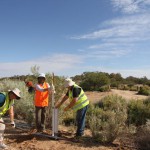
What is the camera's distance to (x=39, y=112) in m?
9.31

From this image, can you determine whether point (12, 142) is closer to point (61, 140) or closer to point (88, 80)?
point (61, 140)

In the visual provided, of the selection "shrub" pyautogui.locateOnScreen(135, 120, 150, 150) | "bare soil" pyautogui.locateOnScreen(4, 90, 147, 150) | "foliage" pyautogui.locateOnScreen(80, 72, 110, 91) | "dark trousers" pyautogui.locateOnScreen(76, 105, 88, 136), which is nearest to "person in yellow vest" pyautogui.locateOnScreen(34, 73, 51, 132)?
"bare soil" pyautogui.locateOnScreen(4, 90, 147, 150)

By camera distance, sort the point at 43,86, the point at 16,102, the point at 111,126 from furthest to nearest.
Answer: the point at 16,102 < the point at 43,86 < the point at 111,126

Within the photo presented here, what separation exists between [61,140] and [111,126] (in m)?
1.50

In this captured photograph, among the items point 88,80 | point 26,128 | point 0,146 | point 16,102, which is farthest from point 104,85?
point 0,146

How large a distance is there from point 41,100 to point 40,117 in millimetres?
586

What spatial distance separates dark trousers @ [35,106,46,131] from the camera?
929cm

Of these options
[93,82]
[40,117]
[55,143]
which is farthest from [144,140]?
[93,82]

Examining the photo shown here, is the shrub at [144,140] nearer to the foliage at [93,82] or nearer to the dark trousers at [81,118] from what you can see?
the dark trousers at [81,118]

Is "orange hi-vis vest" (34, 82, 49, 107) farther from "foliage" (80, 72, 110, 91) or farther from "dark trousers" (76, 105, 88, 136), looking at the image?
"foliage" (80, 72, 110, 91)

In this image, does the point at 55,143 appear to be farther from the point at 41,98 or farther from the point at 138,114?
the point at 138,114

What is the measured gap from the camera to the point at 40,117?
934 centimetres

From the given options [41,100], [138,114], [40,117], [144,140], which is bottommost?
[144,140]

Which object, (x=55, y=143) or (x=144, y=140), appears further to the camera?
(x=55, y=143)
